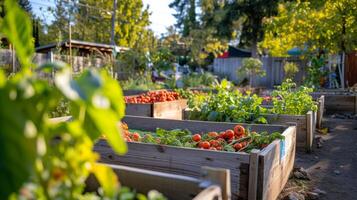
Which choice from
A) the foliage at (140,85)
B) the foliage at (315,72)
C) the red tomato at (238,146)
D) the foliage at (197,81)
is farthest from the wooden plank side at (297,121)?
the foliage at (197,81)

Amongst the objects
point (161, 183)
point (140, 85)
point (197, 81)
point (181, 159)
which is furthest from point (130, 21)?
point (161, 183)

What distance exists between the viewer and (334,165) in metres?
4.62

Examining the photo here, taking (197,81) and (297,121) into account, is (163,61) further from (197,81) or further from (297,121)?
(297,121)

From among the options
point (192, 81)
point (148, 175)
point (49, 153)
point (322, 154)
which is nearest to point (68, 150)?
point (49, 153)

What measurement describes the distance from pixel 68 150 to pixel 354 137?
21.0 feet

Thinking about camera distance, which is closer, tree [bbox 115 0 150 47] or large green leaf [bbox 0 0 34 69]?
large green leaf [bbox 0 0 34 69]

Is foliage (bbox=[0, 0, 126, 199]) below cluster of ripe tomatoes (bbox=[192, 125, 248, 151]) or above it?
above

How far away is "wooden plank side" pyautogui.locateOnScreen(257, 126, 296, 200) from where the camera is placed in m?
2.51

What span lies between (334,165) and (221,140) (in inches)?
88.2

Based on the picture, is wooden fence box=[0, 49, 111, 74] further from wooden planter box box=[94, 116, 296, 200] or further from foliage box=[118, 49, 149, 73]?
wooden planter box box=[94, 116, 296, 200]

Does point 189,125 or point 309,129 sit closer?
point 189,125

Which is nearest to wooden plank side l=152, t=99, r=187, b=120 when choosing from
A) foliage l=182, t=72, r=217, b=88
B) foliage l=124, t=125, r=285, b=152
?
foliage l=124, t=125, r=285, b=152

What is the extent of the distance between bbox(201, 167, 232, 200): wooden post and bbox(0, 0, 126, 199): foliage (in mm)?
527

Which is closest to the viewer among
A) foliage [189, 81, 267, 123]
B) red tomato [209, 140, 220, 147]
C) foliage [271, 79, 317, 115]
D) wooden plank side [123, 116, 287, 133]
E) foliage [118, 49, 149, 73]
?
red tomato [209, 140, 220, 147]
